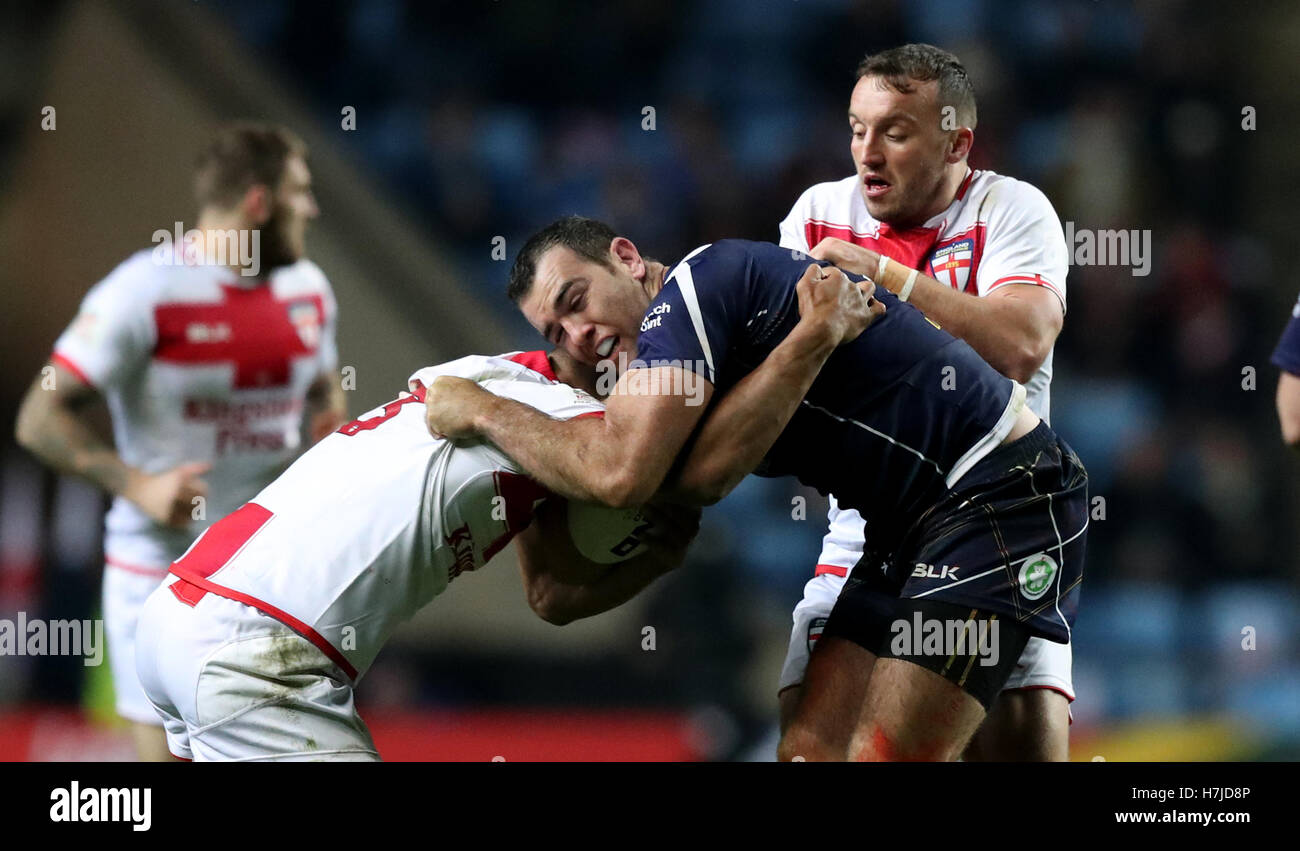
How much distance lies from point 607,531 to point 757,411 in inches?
20.9

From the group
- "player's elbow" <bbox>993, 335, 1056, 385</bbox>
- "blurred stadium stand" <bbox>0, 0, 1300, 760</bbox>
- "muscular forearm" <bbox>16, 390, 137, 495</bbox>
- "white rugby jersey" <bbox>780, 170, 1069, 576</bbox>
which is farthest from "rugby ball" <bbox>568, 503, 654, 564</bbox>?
"blurred stadium stand" <bbox>0, 0, 1300, 760</bbox>

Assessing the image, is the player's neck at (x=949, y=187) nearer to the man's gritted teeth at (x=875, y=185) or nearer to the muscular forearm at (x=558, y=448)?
the man's gritted teeth at (x=875, y=185)

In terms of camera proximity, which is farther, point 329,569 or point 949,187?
point 949,187

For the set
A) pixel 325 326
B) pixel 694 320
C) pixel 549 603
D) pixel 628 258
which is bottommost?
pixel 549 603

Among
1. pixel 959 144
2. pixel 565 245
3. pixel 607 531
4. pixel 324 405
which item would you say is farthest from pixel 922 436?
pixel 324 405

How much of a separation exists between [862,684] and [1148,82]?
6.30 meters

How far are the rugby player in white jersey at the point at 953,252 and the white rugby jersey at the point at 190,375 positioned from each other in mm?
2283

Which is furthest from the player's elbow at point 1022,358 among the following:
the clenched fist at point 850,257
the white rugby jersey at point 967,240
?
the clenched fist at point 850,257

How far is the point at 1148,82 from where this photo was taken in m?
8.63

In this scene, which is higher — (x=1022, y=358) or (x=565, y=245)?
(x=565, y=245)

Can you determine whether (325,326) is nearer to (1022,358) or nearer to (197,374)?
(197,374)

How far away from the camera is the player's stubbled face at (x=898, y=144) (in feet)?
12.8

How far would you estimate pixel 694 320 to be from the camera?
10.1ft

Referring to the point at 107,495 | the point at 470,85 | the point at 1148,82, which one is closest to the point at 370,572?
the point at 107,495
